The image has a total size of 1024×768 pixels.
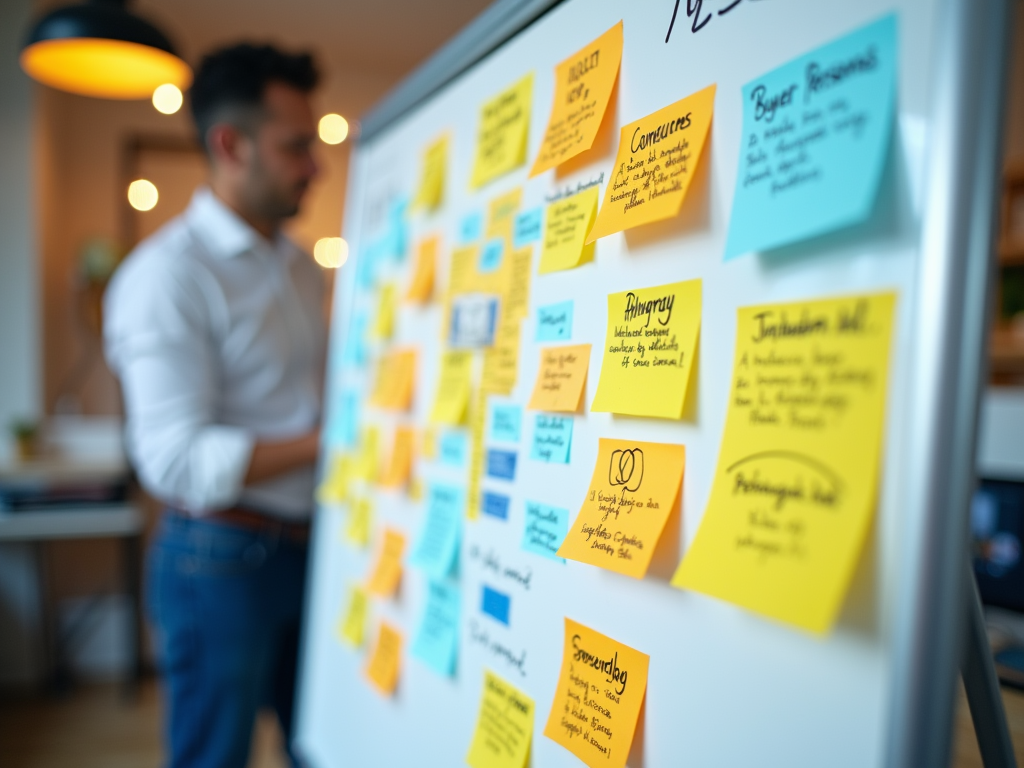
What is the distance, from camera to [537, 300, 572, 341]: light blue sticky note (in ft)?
1.97

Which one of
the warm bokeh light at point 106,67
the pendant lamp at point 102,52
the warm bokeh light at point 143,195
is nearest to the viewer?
the pendant lamp at point 102,52

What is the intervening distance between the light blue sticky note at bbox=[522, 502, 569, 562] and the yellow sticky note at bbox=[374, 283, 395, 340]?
415 mm

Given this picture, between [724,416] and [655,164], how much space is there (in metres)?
0.19

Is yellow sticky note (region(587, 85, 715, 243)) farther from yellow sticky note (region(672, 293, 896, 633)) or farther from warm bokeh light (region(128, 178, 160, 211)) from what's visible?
warm bokeh light (region(128, 178, 160, 211))

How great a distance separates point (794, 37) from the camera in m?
0.42

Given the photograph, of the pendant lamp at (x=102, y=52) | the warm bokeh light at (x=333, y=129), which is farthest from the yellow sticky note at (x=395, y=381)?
the warm bokeh light at (x=333, y=129)

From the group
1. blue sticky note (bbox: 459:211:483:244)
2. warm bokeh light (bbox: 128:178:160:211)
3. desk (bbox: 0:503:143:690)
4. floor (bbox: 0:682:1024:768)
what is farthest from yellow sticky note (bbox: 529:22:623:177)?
warm bokeh light (bbox: 128:178:160:211)

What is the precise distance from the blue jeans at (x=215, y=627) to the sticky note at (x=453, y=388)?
1.92 feet

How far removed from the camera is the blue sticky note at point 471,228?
762 mm

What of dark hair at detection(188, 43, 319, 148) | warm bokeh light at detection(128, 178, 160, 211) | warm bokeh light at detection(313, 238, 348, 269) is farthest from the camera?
warm bokeh light at detection(313, 238, 348, 269)

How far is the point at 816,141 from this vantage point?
0.39 meters

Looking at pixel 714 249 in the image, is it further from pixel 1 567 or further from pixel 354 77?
pixel 354 77

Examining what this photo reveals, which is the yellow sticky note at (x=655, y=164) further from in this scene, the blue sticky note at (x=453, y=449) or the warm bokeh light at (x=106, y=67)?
the warm bokeh light at (x=106, y=67)

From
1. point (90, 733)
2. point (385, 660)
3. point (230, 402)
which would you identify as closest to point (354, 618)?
point (385, 660)
